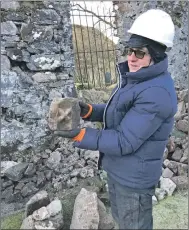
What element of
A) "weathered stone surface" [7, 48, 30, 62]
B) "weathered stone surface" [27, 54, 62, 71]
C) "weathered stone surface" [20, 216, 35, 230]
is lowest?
"weathered stone surface" [20, 216, 35, 230]

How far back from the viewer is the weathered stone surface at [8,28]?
331 cm

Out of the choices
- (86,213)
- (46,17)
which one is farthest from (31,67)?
(86,213)

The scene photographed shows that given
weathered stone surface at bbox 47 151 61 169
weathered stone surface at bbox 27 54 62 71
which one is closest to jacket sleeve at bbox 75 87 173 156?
weathered stone surface at bbox 47 151 61 169

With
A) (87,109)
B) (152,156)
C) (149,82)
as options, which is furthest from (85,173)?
(149,82)

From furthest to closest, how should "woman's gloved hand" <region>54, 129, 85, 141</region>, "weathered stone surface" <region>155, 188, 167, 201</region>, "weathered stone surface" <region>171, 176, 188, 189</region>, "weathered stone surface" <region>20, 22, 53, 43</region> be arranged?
"weathered stone surface" <region>20, 22, 53, 43</region>, "weathered stone surface" <region>171, 176, 188, 189</region>, "weathered stone surface" <region>155, 188, 167, 201</region>, "woman's gloved hand" <region>54, 129, 85, 141</region>

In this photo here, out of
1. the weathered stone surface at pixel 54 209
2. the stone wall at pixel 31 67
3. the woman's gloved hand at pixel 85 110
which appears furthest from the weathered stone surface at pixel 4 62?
the weathered stone surface at pixel 54 209

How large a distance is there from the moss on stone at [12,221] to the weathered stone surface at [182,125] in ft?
8.06

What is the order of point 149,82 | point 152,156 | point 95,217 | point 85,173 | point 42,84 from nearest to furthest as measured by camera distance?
1. point 149,82
2. point 152,156
3. point 95,217
4. point 85,173
5. point 42,84

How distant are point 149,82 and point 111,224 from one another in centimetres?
112

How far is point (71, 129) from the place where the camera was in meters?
1.86

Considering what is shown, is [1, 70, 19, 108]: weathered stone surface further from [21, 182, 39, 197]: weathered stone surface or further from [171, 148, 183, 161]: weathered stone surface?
[171, 148, 183, 161]: weathered stone surface

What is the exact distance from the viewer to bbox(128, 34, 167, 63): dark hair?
70.4 inches

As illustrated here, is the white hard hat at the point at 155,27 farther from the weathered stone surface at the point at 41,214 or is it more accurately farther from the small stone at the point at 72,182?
the small stone at the point at 72,182

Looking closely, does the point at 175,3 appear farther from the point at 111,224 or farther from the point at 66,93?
the point at 111,224
